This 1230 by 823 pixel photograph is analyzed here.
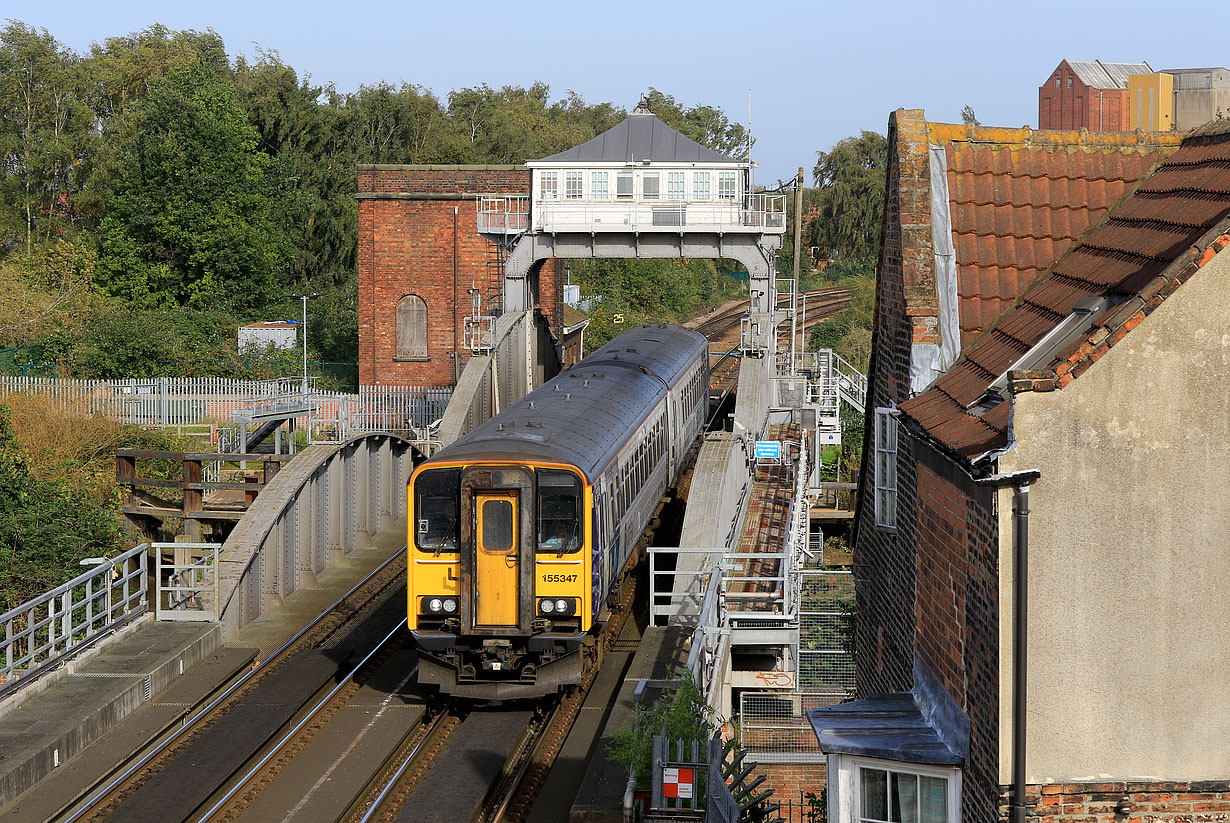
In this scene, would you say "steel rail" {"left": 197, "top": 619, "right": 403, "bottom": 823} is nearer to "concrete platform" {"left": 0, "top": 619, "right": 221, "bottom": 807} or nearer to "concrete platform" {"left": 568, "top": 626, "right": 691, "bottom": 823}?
"concrete platform" {"left": 0, "top": 619, "right": 221, "bottom": 807}

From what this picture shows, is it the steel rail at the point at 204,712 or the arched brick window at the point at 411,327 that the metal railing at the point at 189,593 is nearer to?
the steel rail at the point at 204,712

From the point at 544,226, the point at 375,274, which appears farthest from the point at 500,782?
the point at 375,274

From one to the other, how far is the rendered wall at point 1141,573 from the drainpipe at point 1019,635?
6cm

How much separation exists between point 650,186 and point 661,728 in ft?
81.0

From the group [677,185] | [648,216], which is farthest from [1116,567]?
[677,185]

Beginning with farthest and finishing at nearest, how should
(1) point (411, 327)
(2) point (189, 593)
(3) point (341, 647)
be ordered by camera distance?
1. (1) point (411, 327)
2. (2) point (189, 593)
3. (3) point (341, 647)

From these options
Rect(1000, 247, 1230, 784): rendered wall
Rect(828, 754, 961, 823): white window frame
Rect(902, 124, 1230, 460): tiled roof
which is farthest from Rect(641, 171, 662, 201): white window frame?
Rect(1000, 247, 1230, 784): rendered wall

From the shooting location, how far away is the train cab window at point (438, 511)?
1464 cm

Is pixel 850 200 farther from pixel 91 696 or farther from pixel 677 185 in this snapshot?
pixel 91 696

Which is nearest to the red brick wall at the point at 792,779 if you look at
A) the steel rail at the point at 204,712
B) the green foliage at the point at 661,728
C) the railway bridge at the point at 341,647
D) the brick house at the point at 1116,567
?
the railway bridge at the point at 341,647

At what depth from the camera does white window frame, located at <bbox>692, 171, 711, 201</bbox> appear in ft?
110

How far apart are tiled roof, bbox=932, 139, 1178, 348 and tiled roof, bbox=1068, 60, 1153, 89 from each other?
3.47 metres

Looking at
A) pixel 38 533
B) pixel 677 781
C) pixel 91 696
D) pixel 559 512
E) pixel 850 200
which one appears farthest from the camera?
pixel 850 200

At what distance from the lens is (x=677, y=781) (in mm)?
9727
